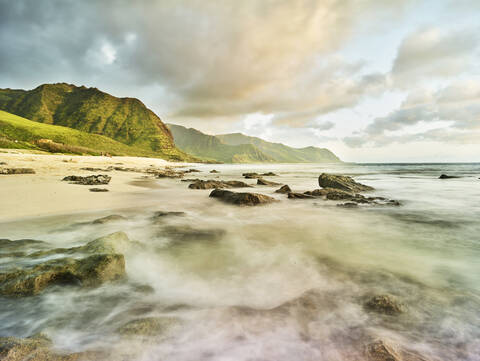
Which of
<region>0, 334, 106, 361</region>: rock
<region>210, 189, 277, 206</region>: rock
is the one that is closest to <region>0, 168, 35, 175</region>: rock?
<region>210, 189, 277, 206</region>: rock

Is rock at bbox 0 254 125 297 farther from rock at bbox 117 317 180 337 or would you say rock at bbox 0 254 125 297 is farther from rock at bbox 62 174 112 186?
rock at bbox 62 174 112 186

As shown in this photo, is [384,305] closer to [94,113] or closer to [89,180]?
[89,180]

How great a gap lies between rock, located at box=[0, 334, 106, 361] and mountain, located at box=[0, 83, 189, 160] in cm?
13303

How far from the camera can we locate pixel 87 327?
6.92 ft

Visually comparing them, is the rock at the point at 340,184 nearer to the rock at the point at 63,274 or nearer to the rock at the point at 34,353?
the rock at the point at 63,274

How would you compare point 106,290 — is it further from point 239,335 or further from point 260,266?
point 260,266

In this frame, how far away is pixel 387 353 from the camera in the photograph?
1685 mm

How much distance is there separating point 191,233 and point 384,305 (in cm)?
397

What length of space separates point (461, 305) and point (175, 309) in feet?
11.1

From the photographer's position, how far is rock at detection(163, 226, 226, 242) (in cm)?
487

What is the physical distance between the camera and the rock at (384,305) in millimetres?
2332

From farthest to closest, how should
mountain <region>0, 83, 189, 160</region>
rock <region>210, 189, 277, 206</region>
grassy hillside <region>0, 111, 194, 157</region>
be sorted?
mountain <region>0, 83, 189, 160</region>, grassy hillside <region>0, 111, 194, 157</region>, rock <region>210, 189, 277, 206</region>

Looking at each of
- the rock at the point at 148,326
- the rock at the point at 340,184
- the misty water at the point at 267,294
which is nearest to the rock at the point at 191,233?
the misty water at the point at 267,294

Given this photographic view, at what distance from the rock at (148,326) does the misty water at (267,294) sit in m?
0.07
